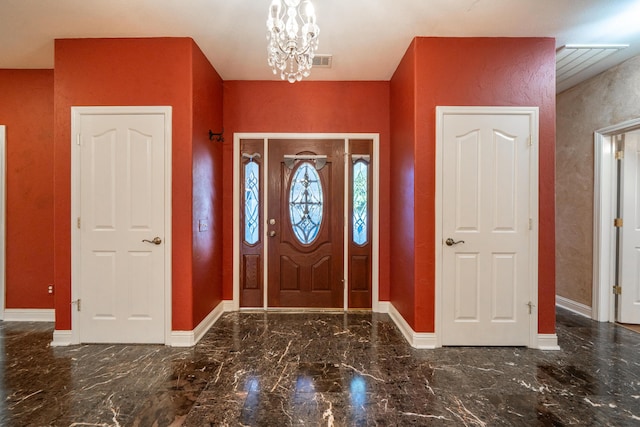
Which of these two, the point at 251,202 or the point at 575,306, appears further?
the point at 251,202

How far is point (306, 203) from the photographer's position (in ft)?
12.4

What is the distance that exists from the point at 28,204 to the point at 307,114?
3.29 m

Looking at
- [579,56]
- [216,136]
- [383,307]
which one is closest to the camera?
[579,56]

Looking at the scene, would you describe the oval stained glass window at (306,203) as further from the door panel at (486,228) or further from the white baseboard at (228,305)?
the door panel at (486,228)

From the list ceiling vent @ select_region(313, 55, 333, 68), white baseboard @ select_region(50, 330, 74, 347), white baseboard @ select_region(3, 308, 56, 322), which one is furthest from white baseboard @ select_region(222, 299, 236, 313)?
ceiling vent @ select_region(313, 55, 333, 68)

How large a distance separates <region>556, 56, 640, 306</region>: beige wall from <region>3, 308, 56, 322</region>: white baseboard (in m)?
6.04

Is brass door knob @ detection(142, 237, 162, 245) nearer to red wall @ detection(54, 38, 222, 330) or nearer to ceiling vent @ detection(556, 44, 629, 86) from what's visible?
red wall @ detection(54, 38, 222, 330)

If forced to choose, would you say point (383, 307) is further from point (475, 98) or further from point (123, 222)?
point (123, 222)

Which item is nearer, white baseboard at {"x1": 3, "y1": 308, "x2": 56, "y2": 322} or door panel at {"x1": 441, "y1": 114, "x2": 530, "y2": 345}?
door panel at {"x1": 441, "y1": 114, "x2": 530, "y2": 345}

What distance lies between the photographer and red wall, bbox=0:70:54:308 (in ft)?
11.2

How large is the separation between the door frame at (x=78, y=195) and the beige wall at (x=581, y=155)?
4483 millimetres

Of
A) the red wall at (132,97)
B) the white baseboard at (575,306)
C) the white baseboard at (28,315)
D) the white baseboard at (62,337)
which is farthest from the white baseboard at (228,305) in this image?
the white baseboard at (575,306)

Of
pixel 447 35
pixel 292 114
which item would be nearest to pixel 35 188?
pixel 292 114

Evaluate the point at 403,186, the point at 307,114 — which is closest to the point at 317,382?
the point at 403,186
